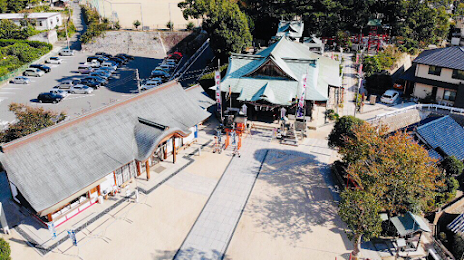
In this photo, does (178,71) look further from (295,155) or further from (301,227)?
A: (301,227)

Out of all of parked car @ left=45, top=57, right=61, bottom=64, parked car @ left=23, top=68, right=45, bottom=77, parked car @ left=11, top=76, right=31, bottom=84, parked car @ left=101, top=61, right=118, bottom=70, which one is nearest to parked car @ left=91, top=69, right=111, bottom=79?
parked car @ left=101, top=61, right=118, bottom=70

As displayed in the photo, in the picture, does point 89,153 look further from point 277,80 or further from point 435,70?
point 435,70

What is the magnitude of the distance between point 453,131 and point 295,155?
1487 cm

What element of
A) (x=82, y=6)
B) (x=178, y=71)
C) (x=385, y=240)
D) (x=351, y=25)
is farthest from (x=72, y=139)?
(x=82, y=6)

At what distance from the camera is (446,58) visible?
144 ft

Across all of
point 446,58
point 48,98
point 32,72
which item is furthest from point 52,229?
point 446,58

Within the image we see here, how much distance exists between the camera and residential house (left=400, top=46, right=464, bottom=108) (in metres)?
42.7

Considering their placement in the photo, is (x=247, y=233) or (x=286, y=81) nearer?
(x=247, y=233)

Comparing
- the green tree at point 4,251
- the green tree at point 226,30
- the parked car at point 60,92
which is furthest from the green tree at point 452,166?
the parked car at point 60,92

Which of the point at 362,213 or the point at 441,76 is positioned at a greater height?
the point at 441,76

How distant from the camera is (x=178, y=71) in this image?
208 ft

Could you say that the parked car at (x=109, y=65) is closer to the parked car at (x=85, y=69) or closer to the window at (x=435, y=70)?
the parked car at (x=85, y=69)

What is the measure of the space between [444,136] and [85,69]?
184ft

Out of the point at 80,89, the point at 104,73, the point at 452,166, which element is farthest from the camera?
the point at 104,73
